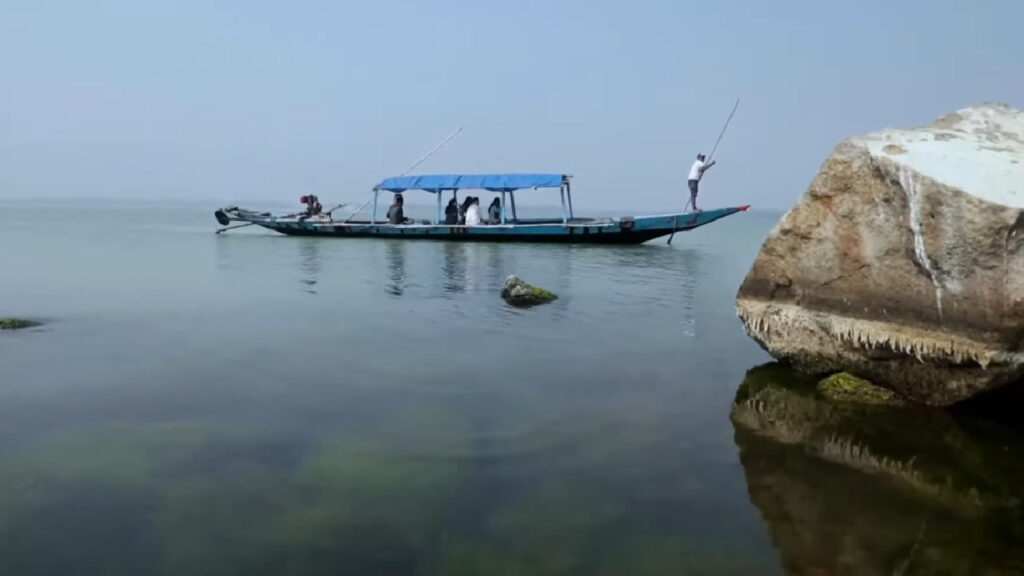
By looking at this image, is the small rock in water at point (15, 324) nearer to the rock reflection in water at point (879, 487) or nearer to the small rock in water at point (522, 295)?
the small rock in water at point (522, 295)

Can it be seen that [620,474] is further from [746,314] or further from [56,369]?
[56,369]

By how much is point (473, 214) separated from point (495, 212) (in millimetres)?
1142

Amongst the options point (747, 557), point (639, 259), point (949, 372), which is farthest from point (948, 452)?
point (639, 259)

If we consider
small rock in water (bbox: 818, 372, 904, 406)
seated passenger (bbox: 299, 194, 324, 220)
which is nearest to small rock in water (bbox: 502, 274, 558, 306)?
small rock in water (bbox: 818, 372, 904, 406)

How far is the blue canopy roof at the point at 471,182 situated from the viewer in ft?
101

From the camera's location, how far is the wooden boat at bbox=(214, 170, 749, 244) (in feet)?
98.2

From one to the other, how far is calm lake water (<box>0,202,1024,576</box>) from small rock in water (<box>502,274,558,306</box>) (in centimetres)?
211

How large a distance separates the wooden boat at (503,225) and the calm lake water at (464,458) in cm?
1746

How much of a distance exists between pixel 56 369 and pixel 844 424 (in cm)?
874

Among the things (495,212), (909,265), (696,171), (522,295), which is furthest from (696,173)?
(909,265)

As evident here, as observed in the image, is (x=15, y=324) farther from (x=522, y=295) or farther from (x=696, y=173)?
(x=696, y=173)

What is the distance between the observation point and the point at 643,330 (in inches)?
494

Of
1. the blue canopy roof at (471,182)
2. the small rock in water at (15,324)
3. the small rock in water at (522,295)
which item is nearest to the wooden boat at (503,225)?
the blue canopy roof at (471,182)

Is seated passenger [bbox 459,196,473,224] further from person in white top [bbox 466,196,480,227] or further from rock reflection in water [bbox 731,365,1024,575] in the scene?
rock reflection in water [bbox 731,365,1024,575]
